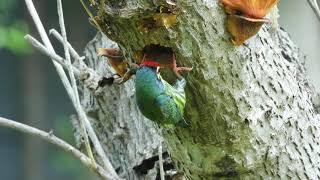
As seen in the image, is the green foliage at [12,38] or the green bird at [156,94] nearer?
the green bird at [156,94]

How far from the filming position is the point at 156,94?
1206 millimetres

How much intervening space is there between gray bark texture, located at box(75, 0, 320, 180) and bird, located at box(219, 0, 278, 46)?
15 mm

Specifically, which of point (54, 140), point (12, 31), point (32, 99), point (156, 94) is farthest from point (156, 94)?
point (32, 99)

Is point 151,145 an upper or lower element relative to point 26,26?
lower

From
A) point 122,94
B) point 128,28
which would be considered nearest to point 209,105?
point 128,28

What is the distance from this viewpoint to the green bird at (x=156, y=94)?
1.20 m

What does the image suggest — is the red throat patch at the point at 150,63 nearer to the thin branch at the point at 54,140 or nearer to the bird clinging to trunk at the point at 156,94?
the bird clinging to trunk at the point at 156,94

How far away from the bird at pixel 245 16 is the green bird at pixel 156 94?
0.13 metres

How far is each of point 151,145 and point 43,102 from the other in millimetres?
2071

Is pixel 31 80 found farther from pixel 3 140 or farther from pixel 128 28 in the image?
pixel 128 28

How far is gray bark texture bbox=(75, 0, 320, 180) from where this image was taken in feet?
3.99

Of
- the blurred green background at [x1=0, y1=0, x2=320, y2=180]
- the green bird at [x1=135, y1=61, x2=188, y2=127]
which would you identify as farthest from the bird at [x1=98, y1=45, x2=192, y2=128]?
the blurred green background at [x1=0, y1=0, x2=320, y2=180]

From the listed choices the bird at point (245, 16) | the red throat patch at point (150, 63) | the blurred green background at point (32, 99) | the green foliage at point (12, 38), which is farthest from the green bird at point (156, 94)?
the blurred green background at point (32, 99)

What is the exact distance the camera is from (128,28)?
120cm
